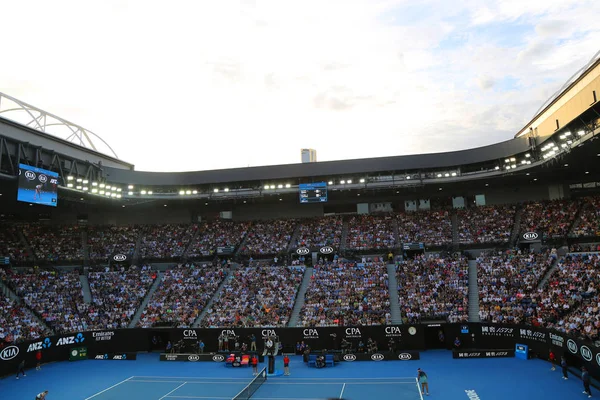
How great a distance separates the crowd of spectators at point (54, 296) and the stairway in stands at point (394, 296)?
2742cm

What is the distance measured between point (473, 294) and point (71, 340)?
113ft

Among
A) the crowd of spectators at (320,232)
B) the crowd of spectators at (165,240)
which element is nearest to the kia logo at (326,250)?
the crowd of spectators at (320,232)

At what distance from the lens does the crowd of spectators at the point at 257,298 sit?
37625mm

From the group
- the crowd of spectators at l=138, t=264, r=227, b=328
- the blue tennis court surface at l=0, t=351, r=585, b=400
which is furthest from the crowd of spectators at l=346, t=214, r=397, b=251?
the blue tennis court surface at l=0, t=351, r=585, b=400

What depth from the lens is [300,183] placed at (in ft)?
162

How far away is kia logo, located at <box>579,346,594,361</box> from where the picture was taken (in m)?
23.4

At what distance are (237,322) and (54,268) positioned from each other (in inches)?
1028

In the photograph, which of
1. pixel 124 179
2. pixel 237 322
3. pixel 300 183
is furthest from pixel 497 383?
pixel 124 179

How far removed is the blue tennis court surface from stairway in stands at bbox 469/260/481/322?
12.5 ft

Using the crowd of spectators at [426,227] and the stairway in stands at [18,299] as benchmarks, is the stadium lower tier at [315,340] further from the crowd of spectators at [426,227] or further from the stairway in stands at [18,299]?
the crowd of spectators at [426,227]

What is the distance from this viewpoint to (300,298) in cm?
4028

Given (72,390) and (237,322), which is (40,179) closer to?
(72,390)

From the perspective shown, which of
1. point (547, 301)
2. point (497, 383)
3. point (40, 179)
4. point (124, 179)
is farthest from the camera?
point (124, 179)

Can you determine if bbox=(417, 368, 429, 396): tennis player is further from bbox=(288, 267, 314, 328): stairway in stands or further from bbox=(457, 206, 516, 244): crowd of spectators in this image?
bbox=(457, 206, 516, 244): crowd of spectators
